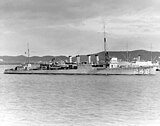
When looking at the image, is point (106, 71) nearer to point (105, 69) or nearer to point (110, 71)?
point (105, 69)

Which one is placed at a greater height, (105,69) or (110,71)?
(105,69)

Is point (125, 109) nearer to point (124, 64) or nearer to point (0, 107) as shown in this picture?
point (0, 107)

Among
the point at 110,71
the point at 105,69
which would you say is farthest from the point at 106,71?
the point at 110,71

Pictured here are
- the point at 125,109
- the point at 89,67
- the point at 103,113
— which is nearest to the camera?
the point at 103,113

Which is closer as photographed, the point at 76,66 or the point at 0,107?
the point at 0,107

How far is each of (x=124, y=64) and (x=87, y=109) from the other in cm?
5848

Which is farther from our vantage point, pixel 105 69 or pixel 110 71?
pixel 105 69

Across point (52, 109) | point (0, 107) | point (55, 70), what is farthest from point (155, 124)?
point (55, 70)

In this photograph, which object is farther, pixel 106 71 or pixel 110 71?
pixel 106 71

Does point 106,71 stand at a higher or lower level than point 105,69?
lower

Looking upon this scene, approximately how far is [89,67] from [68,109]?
56797 mm

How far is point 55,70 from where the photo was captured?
264 feet

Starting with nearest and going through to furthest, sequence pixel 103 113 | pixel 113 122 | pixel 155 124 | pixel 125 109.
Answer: pixel 155 124, pixel 113 122, pixel 103 113, pixel 125 109

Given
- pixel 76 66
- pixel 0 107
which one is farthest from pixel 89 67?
pixel 0 107
